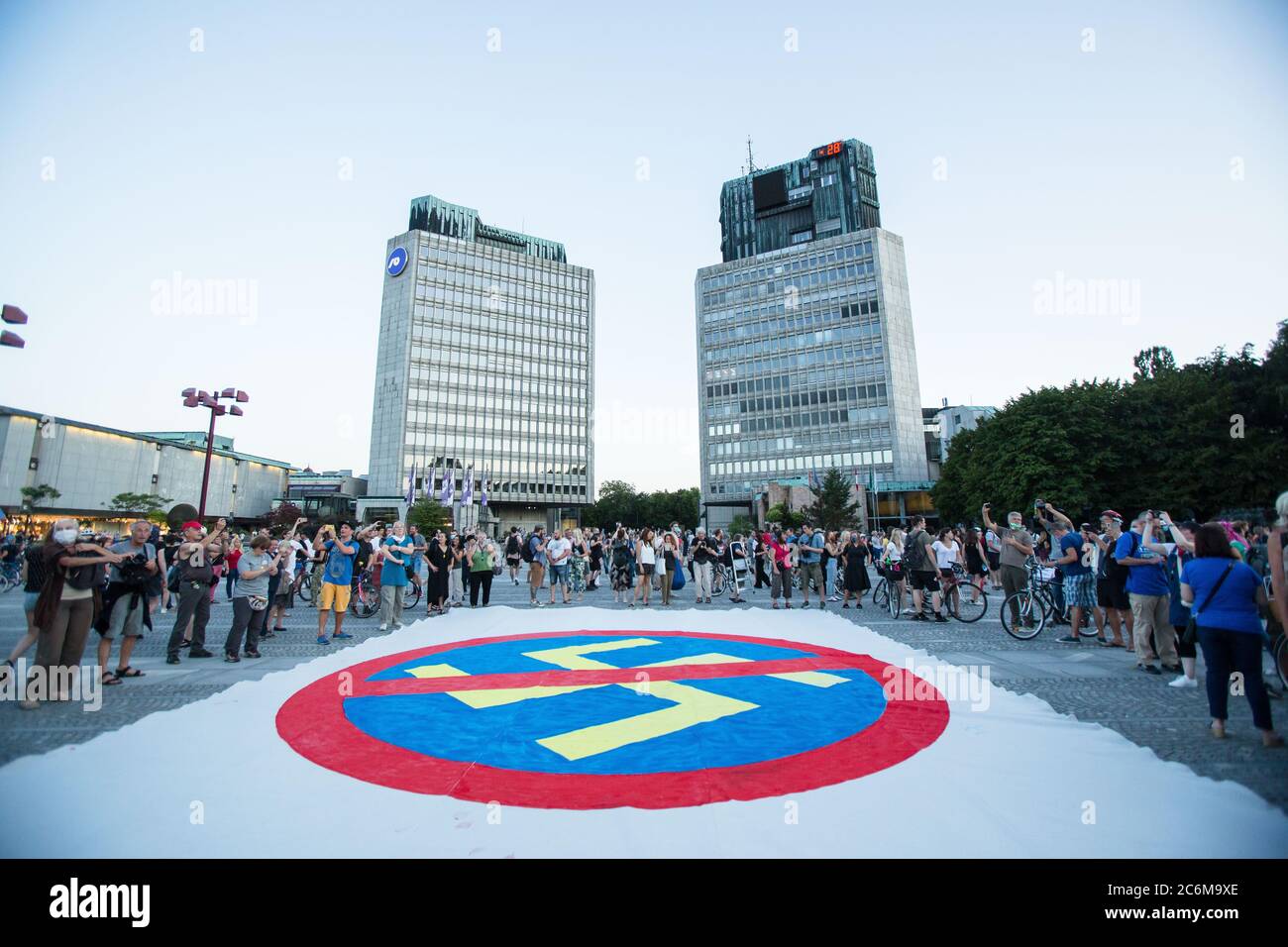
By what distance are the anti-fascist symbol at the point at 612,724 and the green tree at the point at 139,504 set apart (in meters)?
82.1

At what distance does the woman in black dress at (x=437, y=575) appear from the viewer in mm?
13812

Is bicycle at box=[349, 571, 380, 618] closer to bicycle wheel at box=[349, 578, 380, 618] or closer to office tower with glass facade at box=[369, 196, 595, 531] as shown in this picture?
bicycle wheel at box=[349, 578, 380, 618]

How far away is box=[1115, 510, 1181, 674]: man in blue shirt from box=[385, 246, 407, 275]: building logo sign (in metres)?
108

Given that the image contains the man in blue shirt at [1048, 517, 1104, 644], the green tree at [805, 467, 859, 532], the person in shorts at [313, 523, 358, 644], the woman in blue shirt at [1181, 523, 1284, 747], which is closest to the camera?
the woman in blue shirt at [1181, 523, 1284, 747]

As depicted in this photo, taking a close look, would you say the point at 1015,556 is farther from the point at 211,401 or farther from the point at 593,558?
the point at 211,401

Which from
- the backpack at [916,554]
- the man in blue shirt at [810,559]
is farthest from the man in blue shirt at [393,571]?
the backpack at [916,554]

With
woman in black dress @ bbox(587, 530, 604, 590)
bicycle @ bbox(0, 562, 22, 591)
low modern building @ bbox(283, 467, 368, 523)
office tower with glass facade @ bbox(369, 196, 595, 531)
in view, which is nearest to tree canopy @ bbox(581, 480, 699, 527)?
office tower with glass facade @ bbox(369, 196, 595, 531)

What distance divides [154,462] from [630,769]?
105421 millimetres

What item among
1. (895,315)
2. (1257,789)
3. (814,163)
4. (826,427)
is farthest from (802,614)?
(814,163)

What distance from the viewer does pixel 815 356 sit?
299 feet

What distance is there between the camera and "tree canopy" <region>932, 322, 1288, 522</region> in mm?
34469

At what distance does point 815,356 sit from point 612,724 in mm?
92555

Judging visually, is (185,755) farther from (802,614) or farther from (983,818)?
(802,614)
